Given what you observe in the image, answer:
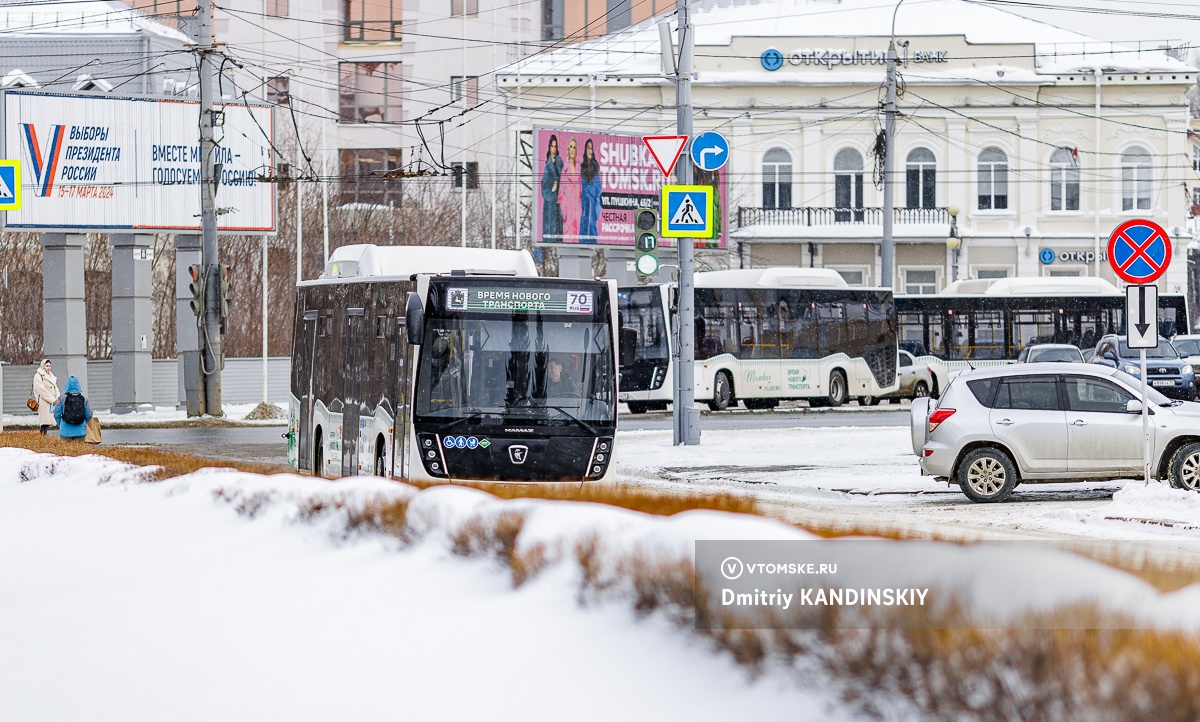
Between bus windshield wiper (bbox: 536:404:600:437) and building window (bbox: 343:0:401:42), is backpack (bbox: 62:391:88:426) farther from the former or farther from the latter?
building window (bbox: 343:0:401:42)

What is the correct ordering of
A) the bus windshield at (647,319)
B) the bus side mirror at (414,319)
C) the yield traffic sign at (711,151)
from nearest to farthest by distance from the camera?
the bus side mirror at (414,319)
the yield traffic sign at (711,151)
the bus windshield at (647,319)

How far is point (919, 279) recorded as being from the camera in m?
60.2

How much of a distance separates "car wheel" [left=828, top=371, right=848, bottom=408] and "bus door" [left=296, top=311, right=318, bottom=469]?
22.7m

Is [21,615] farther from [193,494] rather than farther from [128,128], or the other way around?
[128,128]

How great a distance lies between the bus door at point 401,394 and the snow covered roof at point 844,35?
42.7 metres

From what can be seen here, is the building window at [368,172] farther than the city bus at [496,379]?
Yes

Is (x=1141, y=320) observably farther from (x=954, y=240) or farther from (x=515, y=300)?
(x=954, y=240)

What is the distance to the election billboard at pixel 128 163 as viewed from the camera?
40156mm

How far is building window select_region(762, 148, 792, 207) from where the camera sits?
60.4 meters

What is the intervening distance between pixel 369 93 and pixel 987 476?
61.2 metres

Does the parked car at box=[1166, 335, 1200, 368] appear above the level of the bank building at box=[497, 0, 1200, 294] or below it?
below

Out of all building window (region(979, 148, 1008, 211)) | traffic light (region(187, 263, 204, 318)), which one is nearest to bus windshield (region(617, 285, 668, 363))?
traffic light (region(187, 263, 204, 318))

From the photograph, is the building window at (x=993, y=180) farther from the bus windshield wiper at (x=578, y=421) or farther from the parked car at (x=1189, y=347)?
the bus windshield wiper at (x=578, y=421)

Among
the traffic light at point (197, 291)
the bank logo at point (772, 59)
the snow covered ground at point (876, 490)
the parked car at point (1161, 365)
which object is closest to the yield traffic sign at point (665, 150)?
the snow covered ground at point (876, 490)
